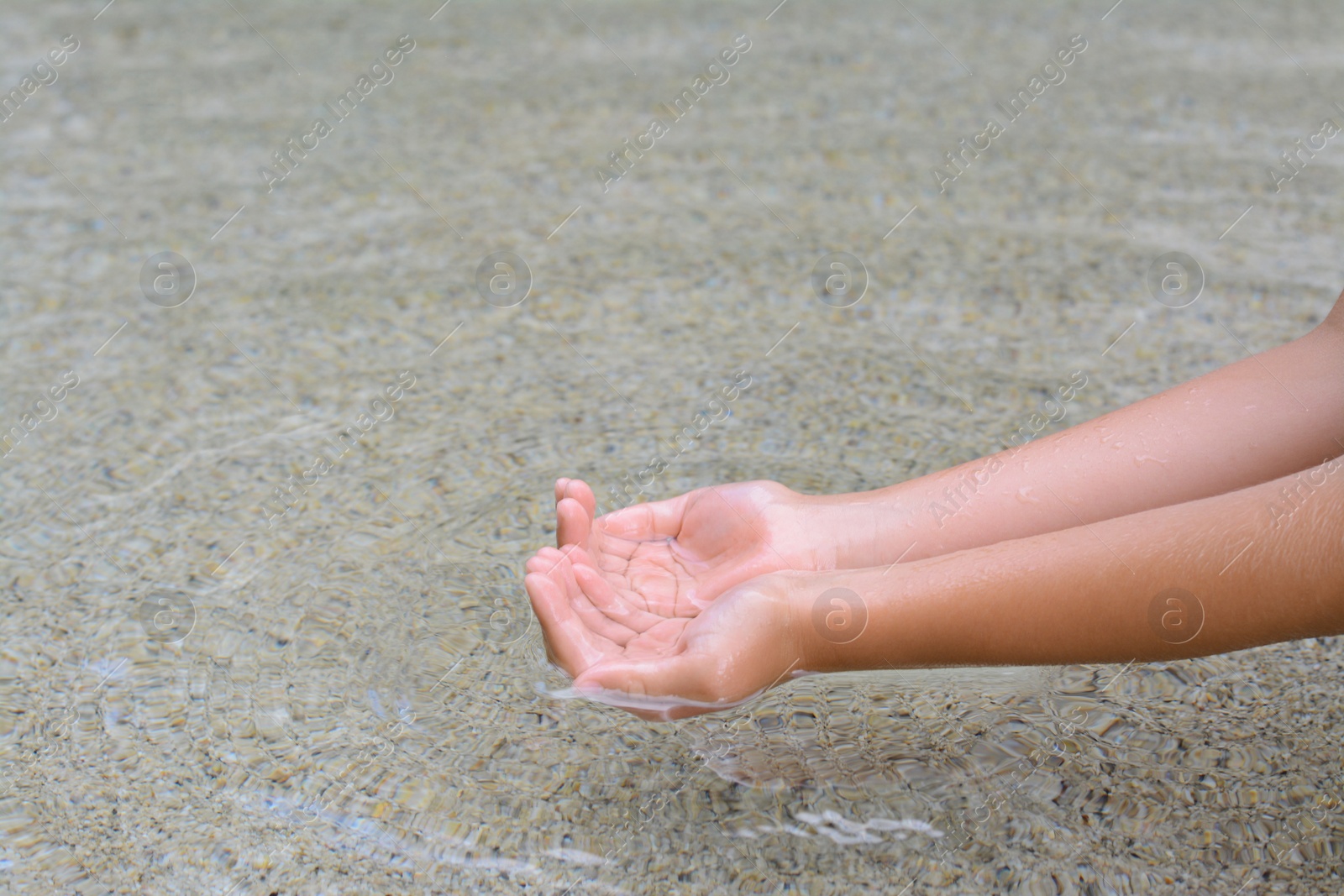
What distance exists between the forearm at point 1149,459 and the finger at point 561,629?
355 mm

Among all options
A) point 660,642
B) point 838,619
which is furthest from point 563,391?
point 838,619

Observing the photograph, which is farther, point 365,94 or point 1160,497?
point 365,94

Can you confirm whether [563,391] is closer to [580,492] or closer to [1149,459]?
[580,492]

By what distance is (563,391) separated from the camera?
2.19 meters

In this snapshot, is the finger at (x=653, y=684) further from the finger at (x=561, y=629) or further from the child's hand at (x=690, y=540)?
the child's hand at (x=690, y=540)

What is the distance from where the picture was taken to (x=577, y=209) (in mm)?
2807

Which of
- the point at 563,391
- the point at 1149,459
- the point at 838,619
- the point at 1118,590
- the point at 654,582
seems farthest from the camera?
the point at 563,391

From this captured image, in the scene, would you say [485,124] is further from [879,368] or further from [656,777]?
[656,777]

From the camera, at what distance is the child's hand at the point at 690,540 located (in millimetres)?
1543

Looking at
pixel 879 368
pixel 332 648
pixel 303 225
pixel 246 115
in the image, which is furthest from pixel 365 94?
pixel 332 648

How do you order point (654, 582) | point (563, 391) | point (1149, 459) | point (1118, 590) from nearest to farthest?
point (1118, 590), point (1149, 459), point (654, 582), point (563, 391)

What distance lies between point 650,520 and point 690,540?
0.21 feet

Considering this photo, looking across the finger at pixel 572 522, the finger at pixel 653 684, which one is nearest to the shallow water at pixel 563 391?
the finger at pixel 653 684

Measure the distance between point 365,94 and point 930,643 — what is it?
2605 mm
